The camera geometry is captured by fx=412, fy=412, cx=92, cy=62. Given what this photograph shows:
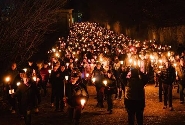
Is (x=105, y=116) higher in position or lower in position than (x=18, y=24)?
lower

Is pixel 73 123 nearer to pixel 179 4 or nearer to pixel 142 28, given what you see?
pixel 179 4

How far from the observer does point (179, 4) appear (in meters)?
34.4

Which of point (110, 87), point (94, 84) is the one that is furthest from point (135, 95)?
point (94, 84)

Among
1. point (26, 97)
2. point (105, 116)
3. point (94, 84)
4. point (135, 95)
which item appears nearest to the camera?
point (135, 95)

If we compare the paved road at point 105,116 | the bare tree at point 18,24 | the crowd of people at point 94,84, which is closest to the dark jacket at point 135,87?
the crowd of people at point 94,84

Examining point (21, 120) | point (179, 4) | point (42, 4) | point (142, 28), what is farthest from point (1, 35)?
point (142, 28)

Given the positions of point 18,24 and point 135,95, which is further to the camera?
point 18,24

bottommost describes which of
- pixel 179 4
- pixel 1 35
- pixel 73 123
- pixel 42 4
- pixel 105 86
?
pixel 73 123

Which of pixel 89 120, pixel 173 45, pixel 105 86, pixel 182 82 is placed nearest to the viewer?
pixel 89 120

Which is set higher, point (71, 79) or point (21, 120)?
point (71, 79)

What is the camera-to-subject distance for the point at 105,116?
46.9 feet

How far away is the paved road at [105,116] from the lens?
13.2m

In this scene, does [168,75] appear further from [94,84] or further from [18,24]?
[18,24]

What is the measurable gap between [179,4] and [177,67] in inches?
758
